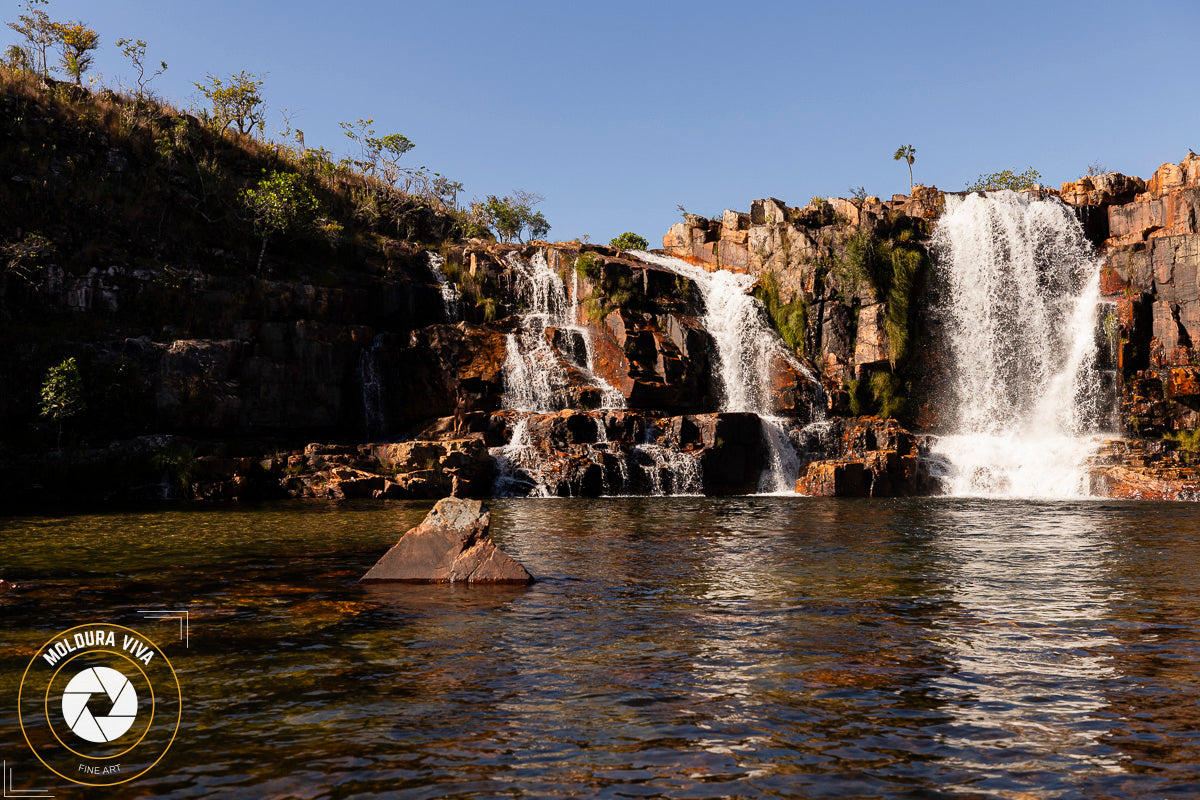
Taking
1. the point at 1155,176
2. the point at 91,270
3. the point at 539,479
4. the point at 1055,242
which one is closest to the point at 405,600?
the point at 539,479

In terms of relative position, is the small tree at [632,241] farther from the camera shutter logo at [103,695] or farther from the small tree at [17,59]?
the camera shutter logo at [103,695]

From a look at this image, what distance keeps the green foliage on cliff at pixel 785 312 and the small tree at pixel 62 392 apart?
108 feet

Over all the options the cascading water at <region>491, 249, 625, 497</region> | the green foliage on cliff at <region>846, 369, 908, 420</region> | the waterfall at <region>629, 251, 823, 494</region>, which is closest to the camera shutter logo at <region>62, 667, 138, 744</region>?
the cascading water at <region>491, 249, 625, 497</region>

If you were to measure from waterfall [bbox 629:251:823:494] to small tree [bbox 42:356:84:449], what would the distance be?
27703 millimetres

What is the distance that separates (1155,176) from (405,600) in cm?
5188

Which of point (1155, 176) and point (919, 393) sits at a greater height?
point (1155, 176)

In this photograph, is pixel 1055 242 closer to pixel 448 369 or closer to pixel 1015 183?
pixel 1015 183

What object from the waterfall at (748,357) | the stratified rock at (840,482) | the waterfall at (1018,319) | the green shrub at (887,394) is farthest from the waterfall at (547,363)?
the waterfall at (1018,319)

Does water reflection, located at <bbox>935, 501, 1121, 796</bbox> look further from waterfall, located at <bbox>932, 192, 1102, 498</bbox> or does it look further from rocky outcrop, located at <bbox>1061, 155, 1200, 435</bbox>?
rocky outcrop, located at <bbox>1061, 155, 1200, 435</bbox>

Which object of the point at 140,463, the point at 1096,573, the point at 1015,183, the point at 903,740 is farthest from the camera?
the point at 1015,183

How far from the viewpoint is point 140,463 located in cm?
3394

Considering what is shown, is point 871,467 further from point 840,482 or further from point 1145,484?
point 1145,484

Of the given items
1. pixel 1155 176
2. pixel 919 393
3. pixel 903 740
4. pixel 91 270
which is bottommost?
pixel 903 740

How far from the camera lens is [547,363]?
42.5 m
